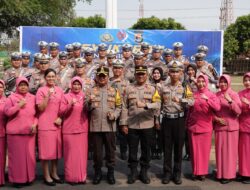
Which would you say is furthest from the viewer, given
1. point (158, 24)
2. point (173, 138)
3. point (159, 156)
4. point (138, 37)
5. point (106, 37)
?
point (158, 24)

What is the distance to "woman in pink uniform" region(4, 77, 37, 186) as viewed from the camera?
19.3ft

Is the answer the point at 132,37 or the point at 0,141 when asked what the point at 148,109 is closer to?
the point at 0,141

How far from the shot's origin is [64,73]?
7.50 meters

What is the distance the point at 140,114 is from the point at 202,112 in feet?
3.11

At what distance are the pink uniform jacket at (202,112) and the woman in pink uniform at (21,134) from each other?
238 cm

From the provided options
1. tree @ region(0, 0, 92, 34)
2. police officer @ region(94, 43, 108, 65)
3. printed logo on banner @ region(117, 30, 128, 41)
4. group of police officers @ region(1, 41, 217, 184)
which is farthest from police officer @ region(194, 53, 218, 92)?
tree @ region(0, 0, 92, 34)

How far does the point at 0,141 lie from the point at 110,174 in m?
1.70

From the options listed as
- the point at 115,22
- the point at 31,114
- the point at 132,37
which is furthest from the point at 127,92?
the point at 115,22

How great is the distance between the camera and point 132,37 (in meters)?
10.0

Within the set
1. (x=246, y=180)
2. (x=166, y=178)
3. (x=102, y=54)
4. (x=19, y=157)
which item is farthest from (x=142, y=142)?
(x=102, y=54)

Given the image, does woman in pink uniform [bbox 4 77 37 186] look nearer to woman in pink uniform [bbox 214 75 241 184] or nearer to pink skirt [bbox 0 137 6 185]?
pink skirt [bbox 0 137 6 185]

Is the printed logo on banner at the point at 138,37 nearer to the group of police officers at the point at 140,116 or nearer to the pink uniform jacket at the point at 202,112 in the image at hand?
the group of police officers at the point at 140,116

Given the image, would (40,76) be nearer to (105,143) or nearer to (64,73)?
(64,73)

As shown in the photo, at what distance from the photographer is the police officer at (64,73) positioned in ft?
23.9
